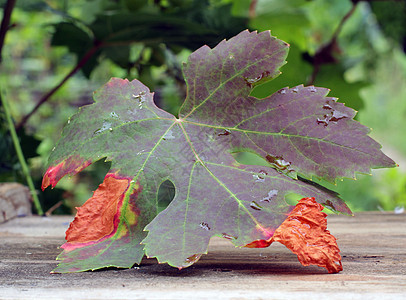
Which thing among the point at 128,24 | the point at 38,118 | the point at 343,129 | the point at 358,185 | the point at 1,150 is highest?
the point at 128,24

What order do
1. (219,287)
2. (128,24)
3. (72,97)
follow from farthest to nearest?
(72,97) < (128,24) < (219,287)

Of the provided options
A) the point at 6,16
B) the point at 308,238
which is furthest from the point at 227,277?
the point at 6,16

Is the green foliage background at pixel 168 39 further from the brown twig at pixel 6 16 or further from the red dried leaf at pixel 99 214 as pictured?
the red dried leaf at pixel 99 214

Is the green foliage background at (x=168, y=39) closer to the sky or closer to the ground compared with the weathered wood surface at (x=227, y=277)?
closer to the sky

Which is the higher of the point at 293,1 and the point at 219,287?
the point at 293,1

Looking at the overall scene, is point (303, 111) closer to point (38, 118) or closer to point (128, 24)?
point (128, 24)

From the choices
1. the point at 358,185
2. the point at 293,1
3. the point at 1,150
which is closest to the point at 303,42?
the point at 293,1

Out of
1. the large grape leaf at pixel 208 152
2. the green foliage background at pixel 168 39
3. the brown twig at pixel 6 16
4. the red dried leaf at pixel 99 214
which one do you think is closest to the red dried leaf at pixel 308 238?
the large grape leaf at pixel 208 152
